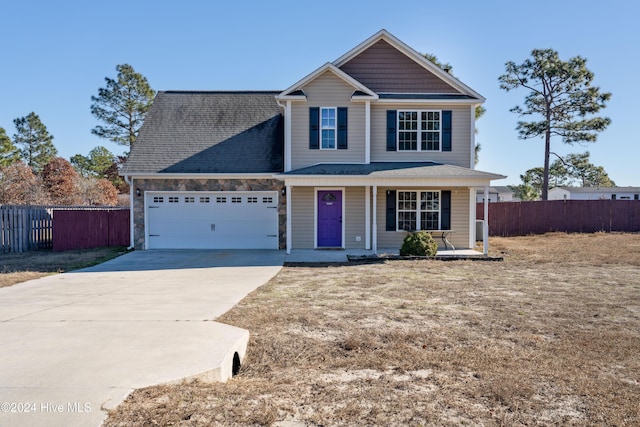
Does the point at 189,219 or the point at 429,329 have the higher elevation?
the point at 189,219

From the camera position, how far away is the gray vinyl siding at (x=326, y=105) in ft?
50.1

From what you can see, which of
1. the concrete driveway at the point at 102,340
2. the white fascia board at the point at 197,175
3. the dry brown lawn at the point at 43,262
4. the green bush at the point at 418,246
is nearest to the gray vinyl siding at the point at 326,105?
the white fascia board at the point at 197,175

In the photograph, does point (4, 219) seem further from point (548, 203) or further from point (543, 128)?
point (543, 128)

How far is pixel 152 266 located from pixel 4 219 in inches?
286

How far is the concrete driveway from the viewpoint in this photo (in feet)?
11.4

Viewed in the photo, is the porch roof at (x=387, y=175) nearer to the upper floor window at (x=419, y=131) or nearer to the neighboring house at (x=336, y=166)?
the neighboring house at (x=336, y=166)

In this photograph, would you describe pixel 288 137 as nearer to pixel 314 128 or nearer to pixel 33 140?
pixel 314 128

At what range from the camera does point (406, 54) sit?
16.0 metres

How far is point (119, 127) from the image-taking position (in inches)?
1331

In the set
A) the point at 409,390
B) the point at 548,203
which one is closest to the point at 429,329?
the point at 409,390

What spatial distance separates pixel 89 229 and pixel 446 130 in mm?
13953

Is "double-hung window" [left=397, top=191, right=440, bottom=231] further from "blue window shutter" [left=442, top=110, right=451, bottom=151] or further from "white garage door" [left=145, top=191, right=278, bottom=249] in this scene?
"white garage door" [left=145, top=191, right=278, bottom=249]

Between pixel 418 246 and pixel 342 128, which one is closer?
pixel 418 246

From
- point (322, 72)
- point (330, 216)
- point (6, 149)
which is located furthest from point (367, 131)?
point (6, 149)
